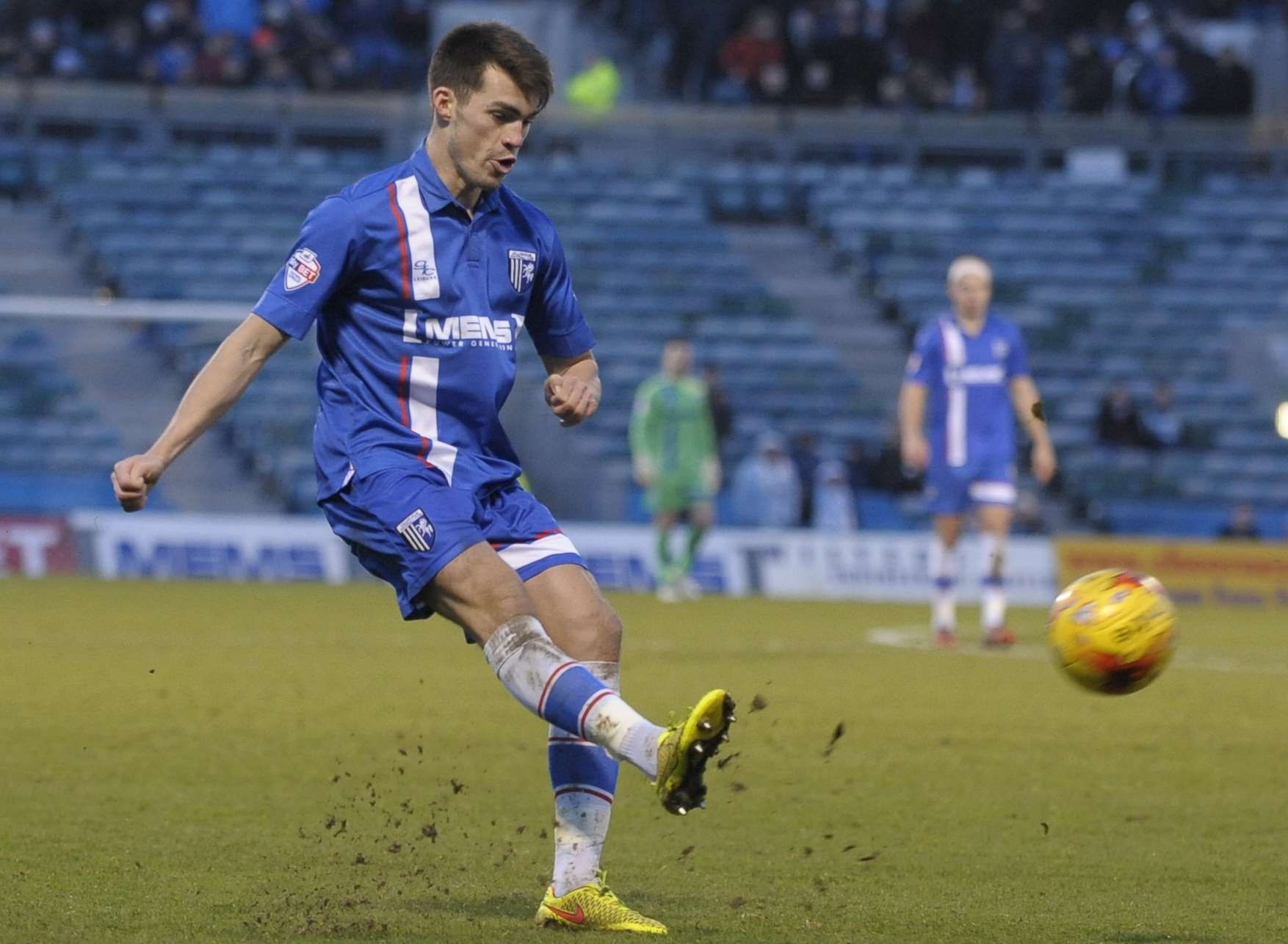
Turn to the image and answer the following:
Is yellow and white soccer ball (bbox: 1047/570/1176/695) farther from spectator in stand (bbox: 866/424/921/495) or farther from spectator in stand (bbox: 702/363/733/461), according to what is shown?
spectator in stand (bbox: 702/363/733/461)

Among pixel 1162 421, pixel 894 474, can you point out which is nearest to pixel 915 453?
pixel 894 474

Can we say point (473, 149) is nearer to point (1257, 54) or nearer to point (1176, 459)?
point (1176, 459)

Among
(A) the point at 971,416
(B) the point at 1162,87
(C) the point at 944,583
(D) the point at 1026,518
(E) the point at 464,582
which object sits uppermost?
(B) the point at 1162,87

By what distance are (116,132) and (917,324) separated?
1006 centimetres

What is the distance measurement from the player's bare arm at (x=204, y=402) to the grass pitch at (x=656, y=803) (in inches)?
42.1

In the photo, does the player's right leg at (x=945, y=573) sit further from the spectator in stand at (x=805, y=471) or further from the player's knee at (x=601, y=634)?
the player's knee at (x=601, y=634)

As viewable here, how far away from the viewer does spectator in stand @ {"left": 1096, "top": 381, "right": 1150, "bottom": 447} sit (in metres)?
22.9

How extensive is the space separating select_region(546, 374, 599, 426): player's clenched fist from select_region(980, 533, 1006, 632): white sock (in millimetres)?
8436

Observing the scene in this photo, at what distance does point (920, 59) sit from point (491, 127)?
24.4 m

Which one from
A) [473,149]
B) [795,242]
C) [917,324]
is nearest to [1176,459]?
[917,324]

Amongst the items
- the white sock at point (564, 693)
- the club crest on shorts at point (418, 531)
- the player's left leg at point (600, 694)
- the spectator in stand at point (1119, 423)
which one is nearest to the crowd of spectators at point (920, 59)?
the spectator in stand at point (1119, 423)

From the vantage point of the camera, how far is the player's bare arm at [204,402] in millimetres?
4781

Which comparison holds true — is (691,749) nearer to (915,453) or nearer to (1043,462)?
(1043,462)

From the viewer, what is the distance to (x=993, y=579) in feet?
44.7
